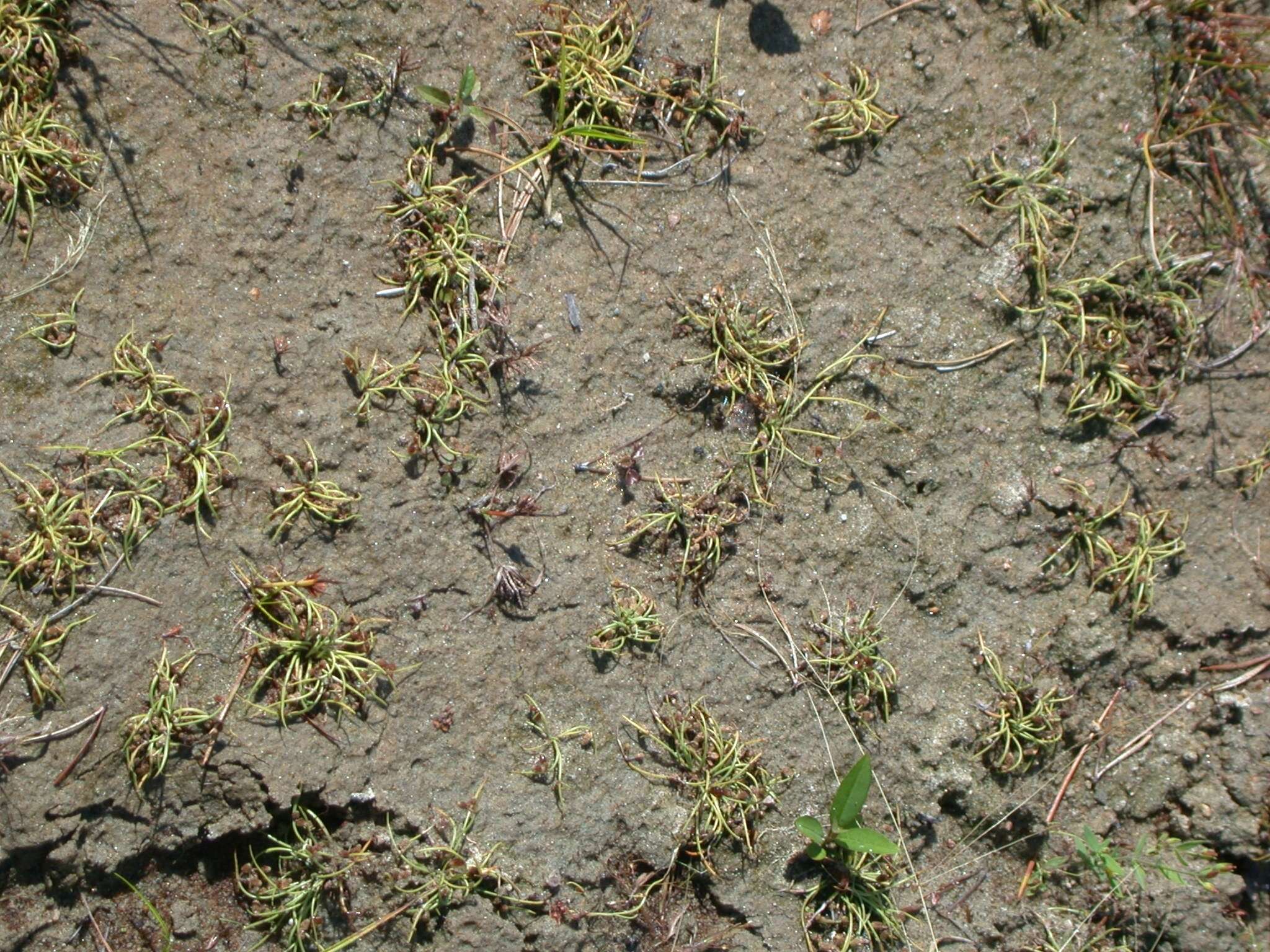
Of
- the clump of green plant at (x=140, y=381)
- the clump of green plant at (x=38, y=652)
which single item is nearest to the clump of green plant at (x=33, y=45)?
the clump of green plant at (x=140, y=381)

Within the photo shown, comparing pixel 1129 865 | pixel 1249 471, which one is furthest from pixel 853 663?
pixel 1249 471

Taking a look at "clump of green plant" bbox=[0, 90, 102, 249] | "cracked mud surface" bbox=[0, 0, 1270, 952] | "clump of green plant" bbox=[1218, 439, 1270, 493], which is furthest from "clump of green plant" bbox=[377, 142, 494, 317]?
"clump of green plant" bbox=[1218, 439, 1270, 493]

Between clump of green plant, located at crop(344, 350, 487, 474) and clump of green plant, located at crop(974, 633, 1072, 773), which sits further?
clump of green plant, located at crop(974, 633, 1072, 773)

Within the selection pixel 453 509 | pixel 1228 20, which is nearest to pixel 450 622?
pixel 453 509

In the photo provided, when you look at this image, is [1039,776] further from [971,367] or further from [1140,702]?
[971,367]

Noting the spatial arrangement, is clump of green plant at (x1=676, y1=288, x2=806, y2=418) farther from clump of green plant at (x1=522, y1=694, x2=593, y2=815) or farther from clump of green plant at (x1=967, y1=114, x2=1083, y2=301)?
clump of green plant at (x1=522, y1=694, x2=593, y2=815)

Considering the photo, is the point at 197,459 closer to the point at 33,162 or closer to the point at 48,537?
the point at 48,537
